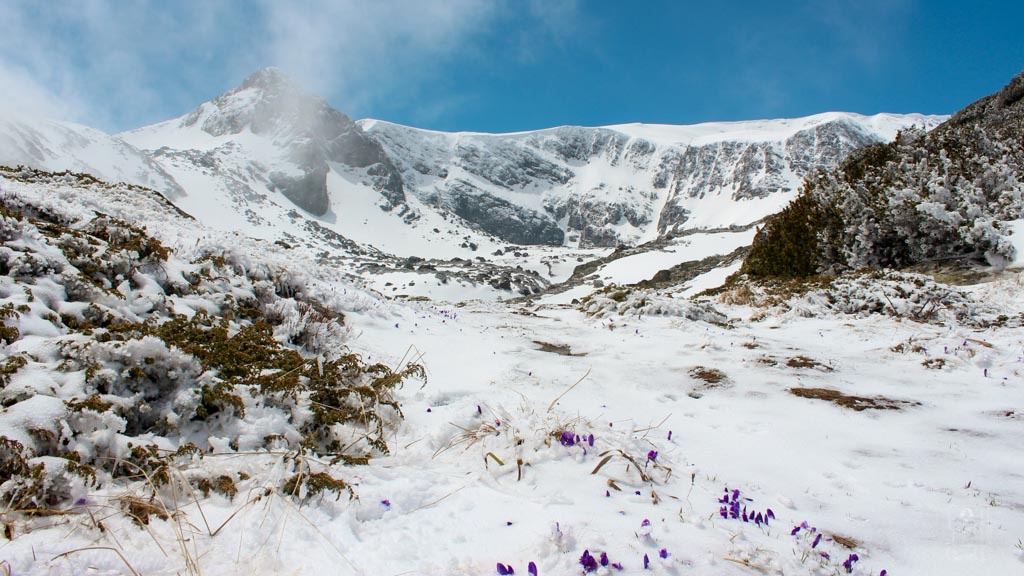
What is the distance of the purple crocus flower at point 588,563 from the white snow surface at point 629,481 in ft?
0.06

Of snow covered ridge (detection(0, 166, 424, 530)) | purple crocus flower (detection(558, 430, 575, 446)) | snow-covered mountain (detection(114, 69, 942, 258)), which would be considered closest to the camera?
snow covered ridge (detection(0, 166, 424, 530))

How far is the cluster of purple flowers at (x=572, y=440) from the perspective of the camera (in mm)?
3430

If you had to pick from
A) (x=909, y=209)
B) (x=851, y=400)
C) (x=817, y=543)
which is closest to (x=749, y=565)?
(x=817, y=543)

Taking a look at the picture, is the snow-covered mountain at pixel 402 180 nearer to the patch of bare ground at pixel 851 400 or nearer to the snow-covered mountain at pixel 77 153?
the snow-covered mountain at pixel 77 153

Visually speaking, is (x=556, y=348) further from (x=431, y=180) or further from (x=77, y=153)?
(x=431, y=180)

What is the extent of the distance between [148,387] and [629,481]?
320 centimetres

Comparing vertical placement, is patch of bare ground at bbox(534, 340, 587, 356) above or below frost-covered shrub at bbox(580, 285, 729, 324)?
below

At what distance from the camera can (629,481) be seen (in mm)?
3084

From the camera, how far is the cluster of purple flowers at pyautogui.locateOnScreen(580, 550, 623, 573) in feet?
6.93

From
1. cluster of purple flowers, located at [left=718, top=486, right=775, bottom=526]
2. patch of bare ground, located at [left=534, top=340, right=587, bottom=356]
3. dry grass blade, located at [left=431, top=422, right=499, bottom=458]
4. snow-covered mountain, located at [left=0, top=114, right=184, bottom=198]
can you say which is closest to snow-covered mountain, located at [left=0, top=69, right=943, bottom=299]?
snow-covered mountain, located at [left=0, top=114, right=184, bottom=198]

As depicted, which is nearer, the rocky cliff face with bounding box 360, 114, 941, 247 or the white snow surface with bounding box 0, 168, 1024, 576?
the white snow surface with bounding box 0, 168, 1024, 576

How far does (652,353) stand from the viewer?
6953 millimetres

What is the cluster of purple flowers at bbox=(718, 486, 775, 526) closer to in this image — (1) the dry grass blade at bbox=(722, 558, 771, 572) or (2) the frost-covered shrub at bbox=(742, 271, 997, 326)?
(1) the dry grass blade at bbox=(722, 558, 771, 572)

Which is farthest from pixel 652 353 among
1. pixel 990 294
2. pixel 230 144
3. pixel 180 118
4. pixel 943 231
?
pixel 180 118
